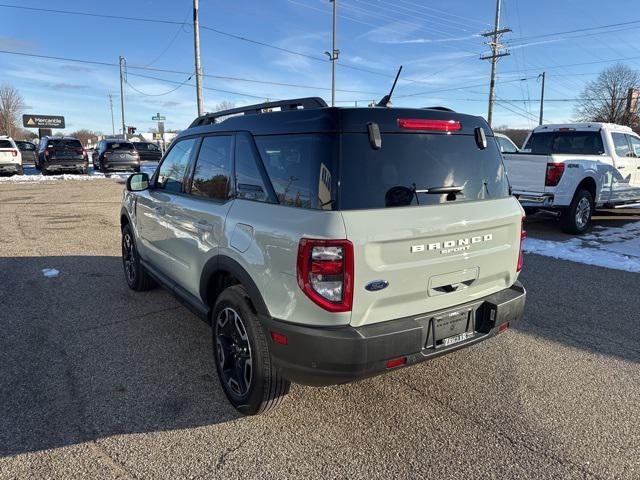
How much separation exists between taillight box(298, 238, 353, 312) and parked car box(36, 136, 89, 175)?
78.0 ft

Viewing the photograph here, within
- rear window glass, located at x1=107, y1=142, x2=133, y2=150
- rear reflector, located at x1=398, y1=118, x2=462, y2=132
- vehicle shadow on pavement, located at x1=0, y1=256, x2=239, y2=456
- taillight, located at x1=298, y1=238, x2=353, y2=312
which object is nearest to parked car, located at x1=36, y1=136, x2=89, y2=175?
rear window glass, located at x1=107, y1=142, x2=133, y2=150

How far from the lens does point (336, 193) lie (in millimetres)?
2404

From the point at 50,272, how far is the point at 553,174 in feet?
27.5

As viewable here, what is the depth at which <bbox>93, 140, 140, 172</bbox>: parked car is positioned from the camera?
23.6 metres

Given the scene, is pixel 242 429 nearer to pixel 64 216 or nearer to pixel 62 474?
pixel 62 474

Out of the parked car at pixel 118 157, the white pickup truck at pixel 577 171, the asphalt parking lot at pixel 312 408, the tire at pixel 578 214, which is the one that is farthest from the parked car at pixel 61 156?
the tire at pixel 578 214

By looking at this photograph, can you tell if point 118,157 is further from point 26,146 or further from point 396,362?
point 396,362

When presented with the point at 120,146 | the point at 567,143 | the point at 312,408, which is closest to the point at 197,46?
the point at 120,146

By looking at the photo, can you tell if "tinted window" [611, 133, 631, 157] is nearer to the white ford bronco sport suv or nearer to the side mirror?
the white ford bronco sport suv

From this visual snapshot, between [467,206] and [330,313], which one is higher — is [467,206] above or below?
above

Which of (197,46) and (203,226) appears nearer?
(203,226)

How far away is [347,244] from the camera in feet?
7.61

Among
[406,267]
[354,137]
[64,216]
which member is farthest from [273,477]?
[64,216]

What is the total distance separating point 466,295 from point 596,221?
9.88 m
